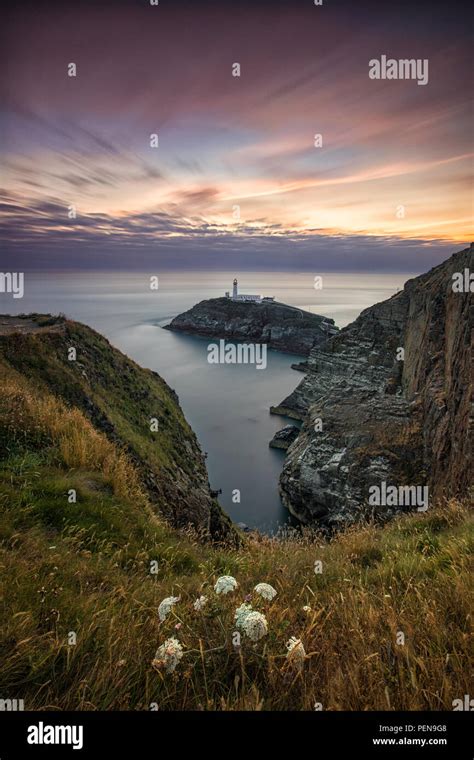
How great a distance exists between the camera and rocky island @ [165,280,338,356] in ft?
559

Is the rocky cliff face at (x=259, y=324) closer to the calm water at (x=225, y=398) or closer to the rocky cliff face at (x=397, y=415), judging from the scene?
the calm water at (x=225, y=398)

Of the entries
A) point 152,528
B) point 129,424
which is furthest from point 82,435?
point 129,424

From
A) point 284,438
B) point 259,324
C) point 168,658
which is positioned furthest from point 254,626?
point 259,324

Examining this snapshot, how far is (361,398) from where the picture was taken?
53.2 metres

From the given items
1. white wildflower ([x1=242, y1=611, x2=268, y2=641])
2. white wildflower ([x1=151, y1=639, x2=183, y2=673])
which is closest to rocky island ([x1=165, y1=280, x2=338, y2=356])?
white wildflower ([x1=242, y1=611, x2=268, y2=641])

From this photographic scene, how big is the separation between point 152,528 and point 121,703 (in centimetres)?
427

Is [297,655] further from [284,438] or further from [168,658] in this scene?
[284,438]

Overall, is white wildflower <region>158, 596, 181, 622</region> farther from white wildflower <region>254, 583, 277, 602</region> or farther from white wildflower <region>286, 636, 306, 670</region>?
white wildflower <region>286, 636, 306, 670</region>

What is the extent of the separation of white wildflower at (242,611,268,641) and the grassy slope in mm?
131

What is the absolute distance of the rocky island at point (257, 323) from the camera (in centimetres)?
17038

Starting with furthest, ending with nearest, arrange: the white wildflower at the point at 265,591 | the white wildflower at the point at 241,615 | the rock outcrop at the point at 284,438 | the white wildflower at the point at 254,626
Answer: the rock outcrop at the point at 284,438 → the white wildflower at the point at 265,591 → the white wildflower at the point at 241,615 → the white wildflower at the point at 254,626

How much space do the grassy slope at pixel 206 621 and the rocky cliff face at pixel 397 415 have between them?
54.8 feet

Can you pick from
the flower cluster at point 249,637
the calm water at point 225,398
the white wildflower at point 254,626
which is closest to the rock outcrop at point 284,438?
the calm water at point 225,398
